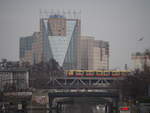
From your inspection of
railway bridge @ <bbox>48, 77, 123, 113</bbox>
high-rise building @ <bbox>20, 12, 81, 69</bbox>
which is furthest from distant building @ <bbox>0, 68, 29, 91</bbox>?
high-rise building @ <bbox>20, 12, 81, 69</bbox>

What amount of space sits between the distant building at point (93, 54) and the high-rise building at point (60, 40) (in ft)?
13.2

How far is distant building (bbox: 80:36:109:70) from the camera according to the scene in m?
166

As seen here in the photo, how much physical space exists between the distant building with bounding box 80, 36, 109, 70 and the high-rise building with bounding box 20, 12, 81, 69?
4014 mm

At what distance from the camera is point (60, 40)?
158 m

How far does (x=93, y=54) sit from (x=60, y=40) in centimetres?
1794

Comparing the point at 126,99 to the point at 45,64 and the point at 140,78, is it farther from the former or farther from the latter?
the point at 45,64

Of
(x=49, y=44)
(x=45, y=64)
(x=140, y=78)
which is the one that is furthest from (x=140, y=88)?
(x=49, y=44)

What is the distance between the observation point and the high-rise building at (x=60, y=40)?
15762 centimetres

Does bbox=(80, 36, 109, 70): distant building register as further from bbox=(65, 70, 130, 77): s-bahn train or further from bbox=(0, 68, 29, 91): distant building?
bbox=(0, 68, 29, 91): distant building

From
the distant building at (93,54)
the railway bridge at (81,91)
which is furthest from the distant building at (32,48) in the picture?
the railway bridge at (81,91)

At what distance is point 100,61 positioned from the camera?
17025cm

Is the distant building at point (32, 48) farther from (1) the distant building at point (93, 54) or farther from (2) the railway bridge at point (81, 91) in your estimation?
(2) the railway bridge at point (81, 91)

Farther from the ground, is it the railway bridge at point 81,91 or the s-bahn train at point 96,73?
the s-bahn train at point 96,73

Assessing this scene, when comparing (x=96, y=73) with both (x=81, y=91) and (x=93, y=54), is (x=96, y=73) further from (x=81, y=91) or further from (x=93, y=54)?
(x=93, y=54)
